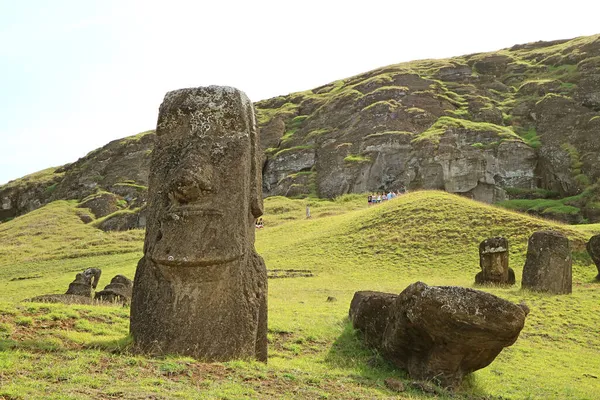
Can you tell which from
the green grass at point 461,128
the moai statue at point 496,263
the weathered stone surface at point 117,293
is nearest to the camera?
A: the weathered stone surface at point 117,293

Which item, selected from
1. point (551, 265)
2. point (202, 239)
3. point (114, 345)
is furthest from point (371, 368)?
point (551, 265)

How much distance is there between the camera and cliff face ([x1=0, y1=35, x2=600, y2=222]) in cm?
5934

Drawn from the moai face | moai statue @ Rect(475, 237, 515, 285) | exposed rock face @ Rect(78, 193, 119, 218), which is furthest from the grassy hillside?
exposed rock face @ Rect(78, 193, 119, 218)

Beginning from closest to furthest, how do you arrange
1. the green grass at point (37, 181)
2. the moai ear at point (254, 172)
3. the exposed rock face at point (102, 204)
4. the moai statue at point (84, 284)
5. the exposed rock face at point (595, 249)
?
the moai ear at point (254, 172), the moai statue at point (84, 284), the exposed rock face at point (595, 249), the exposed rock face at point (102, 204), the green grass at point (37, 181)

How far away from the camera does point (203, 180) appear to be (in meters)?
8.17

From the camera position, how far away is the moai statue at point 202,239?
7934 mm

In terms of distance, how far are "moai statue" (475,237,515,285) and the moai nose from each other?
54.4 feet

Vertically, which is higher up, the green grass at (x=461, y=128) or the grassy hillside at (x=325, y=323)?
the green grass at (x=461, y=128)

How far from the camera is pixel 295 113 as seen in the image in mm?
98062

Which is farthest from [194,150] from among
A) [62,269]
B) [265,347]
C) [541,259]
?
[62,269]

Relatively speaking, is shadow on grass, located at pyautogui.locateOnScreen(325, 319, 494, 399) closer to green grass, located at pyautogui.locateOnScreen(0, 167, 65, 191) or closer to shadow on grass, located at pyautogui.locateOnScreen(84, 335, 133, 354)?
shadow on grass, located at pyautogui.locateOnScreen(84, 335, 133, 354)

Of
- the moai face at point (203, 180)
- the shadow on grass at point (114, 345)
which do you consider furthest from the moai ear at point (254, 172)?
the shadow on grass at point (114, 345)

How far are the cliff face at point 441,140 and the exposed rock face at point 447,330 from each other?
145 ft

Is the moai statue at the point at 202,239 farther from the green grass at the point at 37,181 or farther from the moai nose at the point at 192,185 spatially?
the green grass at the point at 37,181
